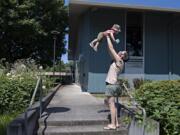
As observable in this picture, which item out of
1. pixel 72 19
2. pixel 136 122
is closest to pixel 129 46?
pixel 72 19

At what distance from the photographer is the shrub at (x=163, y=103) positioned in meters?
6.72

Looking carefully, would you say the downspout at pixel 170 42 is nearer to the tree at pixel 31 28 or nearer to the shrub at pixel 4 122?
the shrub at pixel 4 122

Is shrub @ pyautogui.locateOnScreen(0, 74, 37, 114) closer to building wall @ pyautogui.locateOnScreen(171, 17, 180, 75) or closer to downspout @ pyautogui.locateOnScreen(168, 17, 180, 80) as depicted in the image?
downspout @ pyautogui.locateOnScreen(168, 17, 180, 80)

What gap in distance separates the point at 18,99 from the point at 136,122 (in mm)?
A: 4682

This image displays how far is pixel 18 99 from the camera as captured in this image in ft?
35.3

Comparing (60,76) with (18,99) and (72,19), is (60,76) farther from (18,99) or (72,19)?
(18,99)

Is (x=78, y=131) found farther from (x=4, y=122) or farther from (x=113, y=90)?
(x=4, y=122)

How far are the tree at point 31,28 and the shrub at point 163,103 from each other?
2518 cm

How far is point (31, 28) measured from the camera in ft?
108

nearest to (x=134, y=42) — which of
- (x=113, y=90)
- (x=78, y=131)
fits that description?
(x=113, y=90)

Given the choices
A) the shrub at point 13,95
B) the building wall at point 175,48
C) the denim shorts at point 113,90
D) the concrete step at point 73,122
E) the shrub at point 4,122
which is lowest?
A: the shrub at point 4,122

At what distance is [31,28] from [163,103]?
2691 cm

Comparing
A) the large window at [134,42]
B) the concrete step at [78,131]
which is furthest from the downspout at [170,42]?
the concrete step at [78,131]

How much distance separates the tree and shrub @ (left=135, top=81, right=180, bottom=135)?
25.2 m
